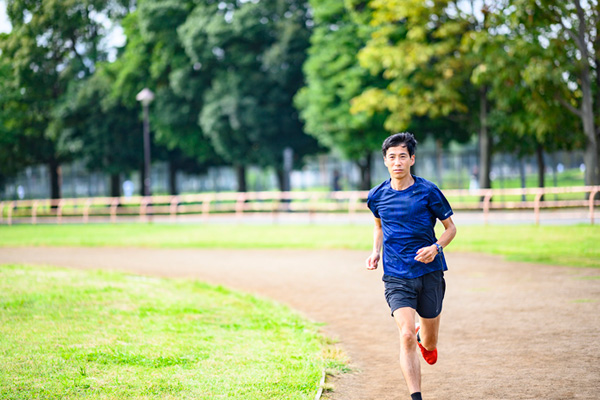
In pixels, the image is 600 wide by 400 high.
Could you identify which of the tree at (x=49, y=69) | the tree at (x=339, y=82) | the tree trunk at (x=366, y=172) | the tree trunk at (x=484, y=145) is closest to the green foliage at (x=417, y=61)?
the tree trunk at (x=484, y=145)

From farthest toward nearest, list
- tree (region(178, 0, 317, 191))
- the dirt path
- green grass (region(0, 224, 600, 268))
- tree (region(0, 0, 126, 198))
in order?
tree (region(0, 0, 126, 198))
tree (region(178, 0, 317, 191))
green grass (region(0, 224, 600, 268))
the dirt path

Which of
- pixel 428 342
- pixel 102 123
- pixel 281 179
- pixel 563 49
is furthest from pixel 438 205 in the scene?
pixel 102 123

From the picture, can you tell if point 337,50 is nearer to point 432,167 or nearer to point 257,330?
point 432,167

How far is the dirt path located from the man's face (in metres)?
1.72

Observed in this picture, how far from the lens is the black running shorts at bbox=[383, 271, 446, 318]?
5.24 meters

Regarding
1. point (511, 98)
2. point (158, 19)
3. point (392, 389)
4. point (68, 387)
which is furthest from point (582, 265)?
point (158, 19)

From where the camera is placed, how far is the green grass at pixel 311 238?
16.3 metres

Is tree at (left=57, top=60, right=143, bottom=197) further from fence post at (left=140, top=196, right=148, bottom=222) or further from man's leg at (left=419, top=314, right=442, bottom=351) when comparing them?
man's leg at (left=419, top=314, right=442, bottom=351)

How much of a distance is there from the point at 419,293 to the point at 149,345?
2985 millimetres

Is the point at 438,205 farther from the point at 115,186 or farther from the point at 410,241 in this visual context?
the point at 115,186

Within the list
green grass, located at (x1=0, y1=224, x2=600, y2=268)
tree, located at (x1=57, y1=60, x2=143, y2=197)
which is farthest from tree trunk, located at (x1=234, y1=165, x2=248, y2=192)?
green grass, located at (x1=0, y1=224, x2=600, y2=268)

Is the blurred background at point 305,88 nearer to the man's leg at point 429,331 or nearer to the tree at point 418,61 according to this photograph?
the tree at point 418,61

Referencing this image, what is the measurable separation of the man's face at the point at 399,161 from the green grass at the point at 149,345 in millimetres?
1774

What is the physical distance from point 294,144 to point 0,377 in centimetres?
3736
